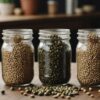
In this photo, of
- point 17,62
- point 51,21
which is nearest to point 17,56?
point 17,62

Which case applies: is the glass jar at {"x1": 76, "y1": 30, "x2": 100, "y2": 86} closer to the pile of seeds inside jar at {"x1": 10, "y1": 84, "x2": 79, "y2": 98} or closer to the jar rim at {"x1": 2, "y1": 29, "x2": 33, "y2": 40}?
the pile of seeds inside jar at {"x1": 10, "y1": 84, "x2": 79, "y2": 98}

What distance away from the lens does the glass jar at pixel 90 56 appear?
1.26 meters

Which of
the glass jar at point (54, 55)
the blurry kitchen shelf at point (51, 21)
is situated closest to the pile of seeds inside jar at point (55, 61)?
the glass jar at point (54, 55)

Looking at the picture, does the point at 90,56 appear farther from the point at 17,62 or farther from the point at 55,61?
the point at 17,62

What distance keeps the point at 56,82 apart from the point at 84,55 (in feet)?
0.45

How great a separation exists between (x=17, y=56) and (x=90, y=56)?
250 millimetres

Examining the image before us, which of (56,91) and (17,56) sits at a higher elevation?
(17,56)

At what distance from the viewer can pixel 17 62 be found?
129cm

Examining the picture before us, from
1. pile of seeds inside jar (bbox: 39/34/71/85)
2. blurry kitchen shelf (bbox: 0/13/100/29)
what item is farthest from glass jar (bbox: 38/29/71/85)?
blurry kitchen shelf (bbox: 0/13/100/29)

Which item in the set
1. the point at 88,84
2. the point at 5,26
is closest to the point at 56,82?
the point at 88,84

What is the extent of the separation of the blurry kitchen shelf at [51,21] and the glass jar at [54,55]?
169 cm

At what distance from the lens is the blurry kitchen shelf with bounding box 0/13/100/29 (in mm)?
3055

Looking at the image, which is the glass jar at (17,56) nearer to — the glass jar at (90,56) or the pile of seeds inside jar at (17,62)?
the pile of seeds inside jar at (17,62)

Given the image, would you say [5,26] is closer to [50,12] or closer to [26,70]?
[50,12]
